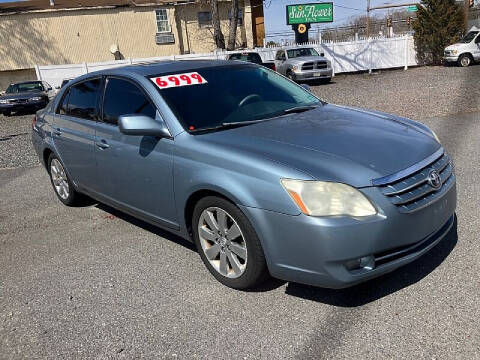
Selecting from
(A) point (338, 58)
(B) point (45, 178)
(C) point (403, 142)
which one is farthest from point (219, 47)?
(C) point (403, 142)

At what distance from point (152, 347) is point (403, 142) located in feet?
7.06

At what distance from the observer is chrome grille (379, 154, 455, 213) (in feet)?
9.00

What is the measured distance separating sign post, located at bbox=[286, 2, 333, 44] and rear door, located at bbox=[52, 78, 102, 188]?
24729 mm

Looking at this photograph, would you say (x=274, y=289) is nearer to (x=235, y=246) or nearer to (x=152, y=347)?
(x=235, y=246)

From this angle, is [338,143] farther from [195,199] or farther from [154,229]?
[154,229]

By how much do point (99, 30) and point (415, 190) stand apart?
30.8 metres

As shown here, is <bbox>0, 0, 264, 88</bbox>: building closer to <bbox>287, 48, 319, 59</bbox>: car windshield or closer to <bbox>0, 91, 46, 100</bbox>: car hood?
<bbox>287, 48, 319, 59</bbox>: car windshield

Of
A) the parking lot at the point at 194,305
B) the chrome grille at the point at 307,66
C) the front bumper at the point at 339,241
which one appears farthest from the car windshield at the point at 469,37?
the front bumper at the point at 339,241

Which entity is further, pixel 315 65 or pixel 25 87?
pixel 315 65

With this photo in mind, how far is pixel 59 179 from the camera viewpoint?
5.60 meters

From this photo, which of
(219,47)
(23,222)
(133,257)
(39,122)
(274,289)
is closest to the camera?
(274,289)

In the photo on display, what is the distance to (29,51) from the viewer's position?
3003cm

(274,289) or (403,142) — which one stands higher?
(403,142)

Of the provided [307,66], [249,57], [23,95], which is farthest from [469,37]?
[23,95]
